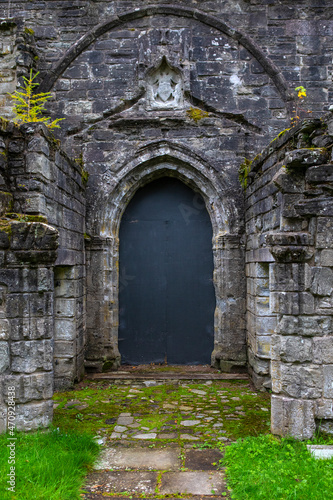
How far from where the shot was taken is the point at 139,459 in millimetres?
3783

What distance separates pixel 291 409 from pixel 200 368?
10.9 ft

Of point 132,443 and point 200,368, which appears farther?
point 200,368

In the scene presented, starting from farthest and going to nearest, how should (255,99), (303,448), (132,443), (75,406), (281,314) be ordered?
(255,99) < (75,406) < (132,443) < (281,314) < (303,448)

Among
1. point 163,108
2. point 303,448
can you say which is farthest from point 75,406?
point 163,108

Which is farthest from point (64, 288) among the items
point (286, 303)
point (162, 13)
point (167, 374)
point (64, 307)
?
point (162, 13)

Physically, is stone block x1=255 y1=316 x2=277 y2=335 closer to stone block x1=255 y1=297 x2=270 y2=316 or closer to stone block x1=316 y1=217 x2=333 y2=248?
stone block x1=255 y1=297 x2=270 y2=316

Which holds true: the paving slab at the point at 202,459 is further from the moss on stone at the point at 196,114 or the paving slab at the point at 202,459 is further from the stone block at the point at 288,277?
the moss on stone at the point at 196,114

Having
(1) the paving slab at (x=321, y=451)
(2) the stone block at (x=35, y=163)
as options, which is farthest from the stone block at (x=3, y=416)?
(1) the paving slab at (x=321, y=451)

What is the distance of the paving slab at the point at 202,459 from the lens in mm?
3617

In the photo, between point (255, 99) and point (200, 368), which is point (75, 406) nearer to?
point (200, 368)

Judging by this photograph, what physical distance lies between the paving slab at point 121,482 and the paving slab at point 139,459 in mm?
126

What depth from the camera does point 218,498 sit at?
10.2ft

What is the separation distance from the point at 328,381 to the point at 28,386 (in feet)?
8.93

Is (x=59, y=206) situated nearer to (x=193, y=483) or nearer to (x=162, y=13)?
(x=193, y=483)
